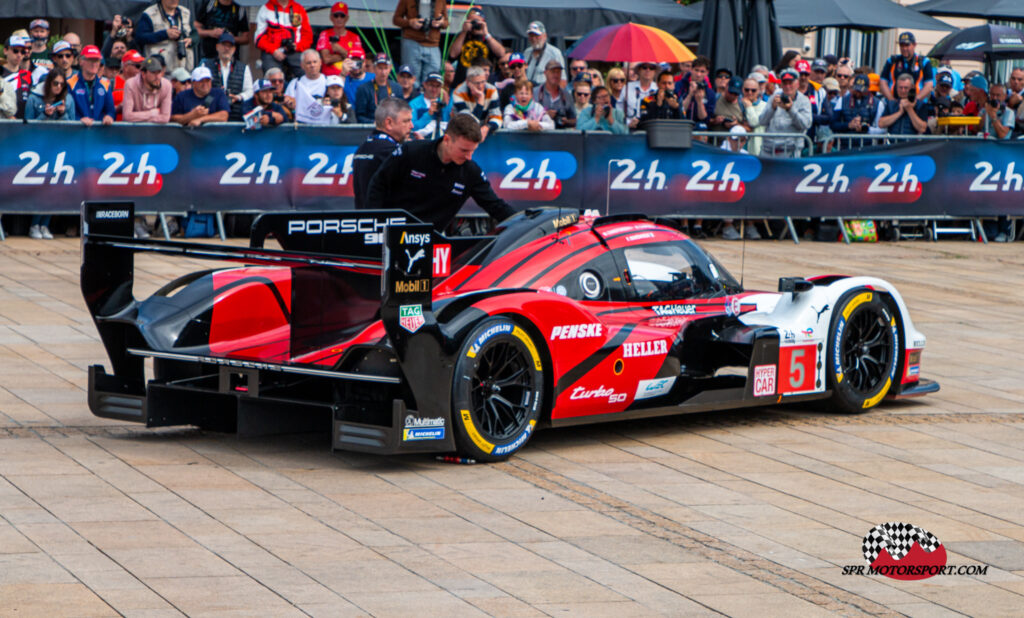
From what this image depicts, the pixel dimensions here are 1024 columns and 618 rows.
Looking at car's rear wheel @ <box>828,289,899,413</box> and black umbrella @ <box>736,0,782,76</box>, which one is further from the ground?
black umbrella @ <box>736,0,782,76</box>

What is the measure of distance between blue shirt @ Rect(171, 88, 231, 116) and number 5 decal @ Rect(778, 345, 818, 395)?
30.6 ft

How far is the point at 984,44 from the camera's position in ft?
74.3

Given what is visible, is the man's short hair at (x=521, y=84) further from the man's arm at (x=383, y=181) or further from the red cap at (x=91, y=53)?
the man's arm at (x=383, y=181)

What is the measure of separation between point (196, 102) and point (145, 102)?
0.54 m

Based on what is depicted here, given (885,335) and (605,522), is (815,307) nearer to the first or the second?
(885,335)

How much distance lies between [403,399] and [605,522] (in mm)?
1199

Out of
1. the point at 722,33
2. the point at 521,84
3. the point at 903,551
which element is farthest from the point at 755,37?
the point at 903,551

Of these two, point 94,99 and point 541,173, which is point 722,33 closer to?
point 541,173

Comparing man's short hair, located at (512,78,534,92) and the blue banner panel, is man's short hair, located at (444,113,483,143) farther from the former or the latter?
man's short hair, located at (512,78,534,92)

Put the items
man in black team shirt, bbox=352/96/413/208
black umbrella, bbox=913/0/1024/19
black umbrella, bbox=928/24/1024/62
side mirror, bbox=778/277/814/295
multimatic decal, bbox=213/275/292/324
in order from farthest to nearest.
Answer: black umbrella, bbox=913/0/1024/19
black umbrella, bbox=928/24/1024/62
man in black team shirt, bbox=352/96/413/208
side mirror, bbox=778/277/814/295
multimatic decal, bbox=213/275/292/324

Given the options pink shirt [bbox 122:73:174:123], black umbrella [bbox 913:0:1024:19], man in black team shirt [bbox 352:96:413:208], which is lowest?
man in black team shirt [bbox 352:96:413:208]

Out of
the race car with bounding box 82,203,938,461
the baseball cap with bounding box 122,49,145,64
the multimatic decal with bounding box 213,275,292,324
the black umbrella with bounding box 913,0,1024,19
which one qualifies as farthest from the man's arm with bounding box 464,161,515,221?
the black umbrella with bounding box 913,0,1024,19

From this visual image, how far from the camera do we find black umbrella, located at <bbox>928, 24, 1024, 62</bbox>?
22578 millimetres

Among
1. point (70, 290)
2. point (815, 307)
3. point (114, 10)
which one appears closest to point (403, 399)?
point (815, 307)
